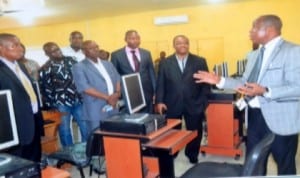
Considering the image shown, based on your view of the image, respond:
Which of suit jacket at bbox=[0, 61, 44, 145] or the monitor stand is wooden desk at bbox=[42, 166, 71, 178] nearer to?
the monitor stand

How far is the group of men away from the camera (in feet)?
7.75

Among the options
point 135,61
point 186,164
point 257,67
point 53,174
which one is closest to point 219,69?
point 135,61

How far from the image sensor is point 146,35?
7.91 meters

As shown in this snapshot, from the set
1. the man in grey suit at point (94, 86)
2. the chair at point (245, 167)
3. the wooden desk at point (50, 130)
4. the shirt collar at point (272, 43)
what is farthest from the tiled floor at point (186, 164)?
the shirt collar at point (272, 43)

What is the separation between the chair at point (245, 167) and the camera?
1865 mm

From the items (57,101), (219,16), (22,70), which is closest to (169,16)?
(219,16)

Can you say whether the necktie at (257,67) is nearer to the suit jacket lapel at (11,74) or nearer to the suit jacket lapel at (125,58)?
the suit jacket lapel at (125,58)

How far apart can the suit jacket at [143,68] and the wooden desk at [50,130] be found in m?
0.90

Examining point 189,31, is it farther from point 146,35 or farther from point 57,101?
point 57,101

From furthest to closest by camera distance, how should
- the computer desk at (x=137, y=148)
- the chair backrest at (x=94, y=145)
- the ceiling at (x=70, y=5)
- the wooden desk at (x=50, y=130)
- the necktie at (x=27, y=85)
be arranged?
the ceiling at (x=70, y=5) < the wooden desk at (x=50, y=130) < the chair backrest at (x=94, y=145) < the necktie at (x=27, y=85) < the computer desk at (x=137, y=148)

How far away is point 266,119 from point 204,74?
21.4 inches

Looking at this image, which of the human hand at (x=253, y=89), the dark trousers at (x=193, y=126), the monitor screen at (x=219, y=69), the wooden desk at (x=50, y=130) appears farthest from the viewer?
the monitor screen at (x=219, y=69)

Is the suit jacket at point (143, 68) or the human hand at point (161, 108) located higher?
the suit jacket at point (143, 68)

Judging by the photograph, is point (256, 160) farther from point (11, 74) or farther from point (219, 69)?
point (219, 69)
